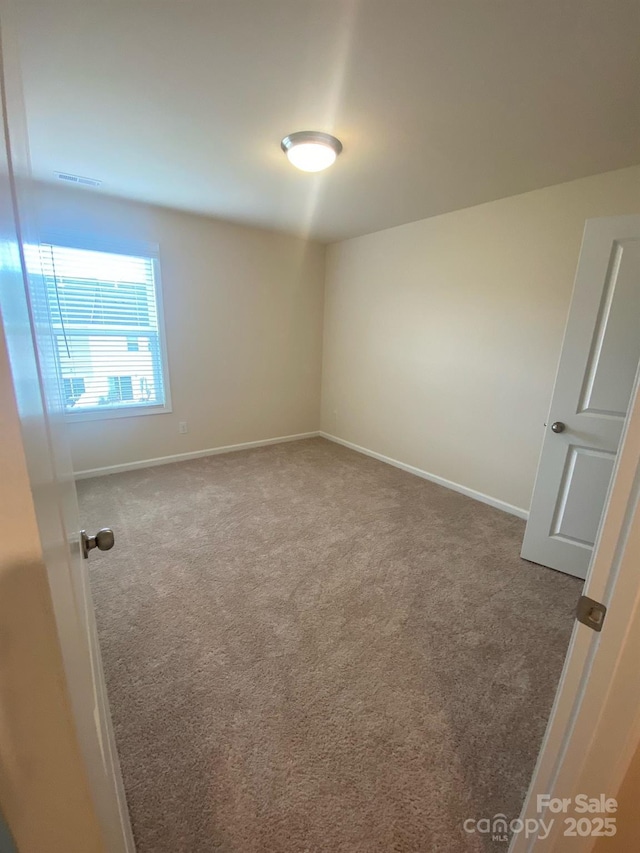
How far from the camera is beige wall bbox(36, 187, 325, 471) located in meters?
3.22

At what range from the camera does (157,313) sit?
3.43 m

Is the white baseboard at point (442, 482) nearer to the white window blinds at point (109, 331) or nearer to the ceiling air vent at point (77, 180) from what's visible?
the white window blinds at point (109, 331)

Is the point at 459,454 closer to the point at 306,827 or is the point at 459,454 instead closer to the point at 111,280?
the point at 306,827

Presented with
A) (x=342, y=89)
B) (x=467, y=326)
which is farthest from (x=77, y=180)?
(x=467, y=326)

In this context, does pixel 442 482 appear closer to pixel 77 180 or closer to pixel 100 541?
pixel 100 541

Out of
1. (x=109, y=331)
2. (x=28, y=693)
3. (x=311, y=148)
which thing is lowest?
(x=28, y=693)

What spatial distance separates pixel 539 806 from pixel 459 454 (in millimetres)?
2706

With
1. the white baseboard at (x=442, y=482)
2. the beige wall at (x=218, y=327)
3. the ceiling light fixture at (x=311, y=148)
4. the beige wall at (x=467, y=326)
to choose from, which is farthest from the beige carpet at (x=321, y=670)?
the ceiling light fixture at (x=311, y=148)

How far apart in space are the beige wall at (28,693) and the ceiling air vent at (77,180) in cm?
325

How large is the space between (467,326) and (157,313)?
2852 millimetres

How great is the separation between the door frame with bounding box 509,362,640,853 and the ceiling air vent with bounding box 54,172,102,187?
3.47 metres

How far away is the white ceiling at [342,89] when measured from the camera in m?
1.25

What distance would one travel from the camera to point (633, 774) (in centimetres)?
65

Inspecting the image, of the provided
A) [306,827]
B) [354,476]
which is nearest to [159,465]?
[354,476]
